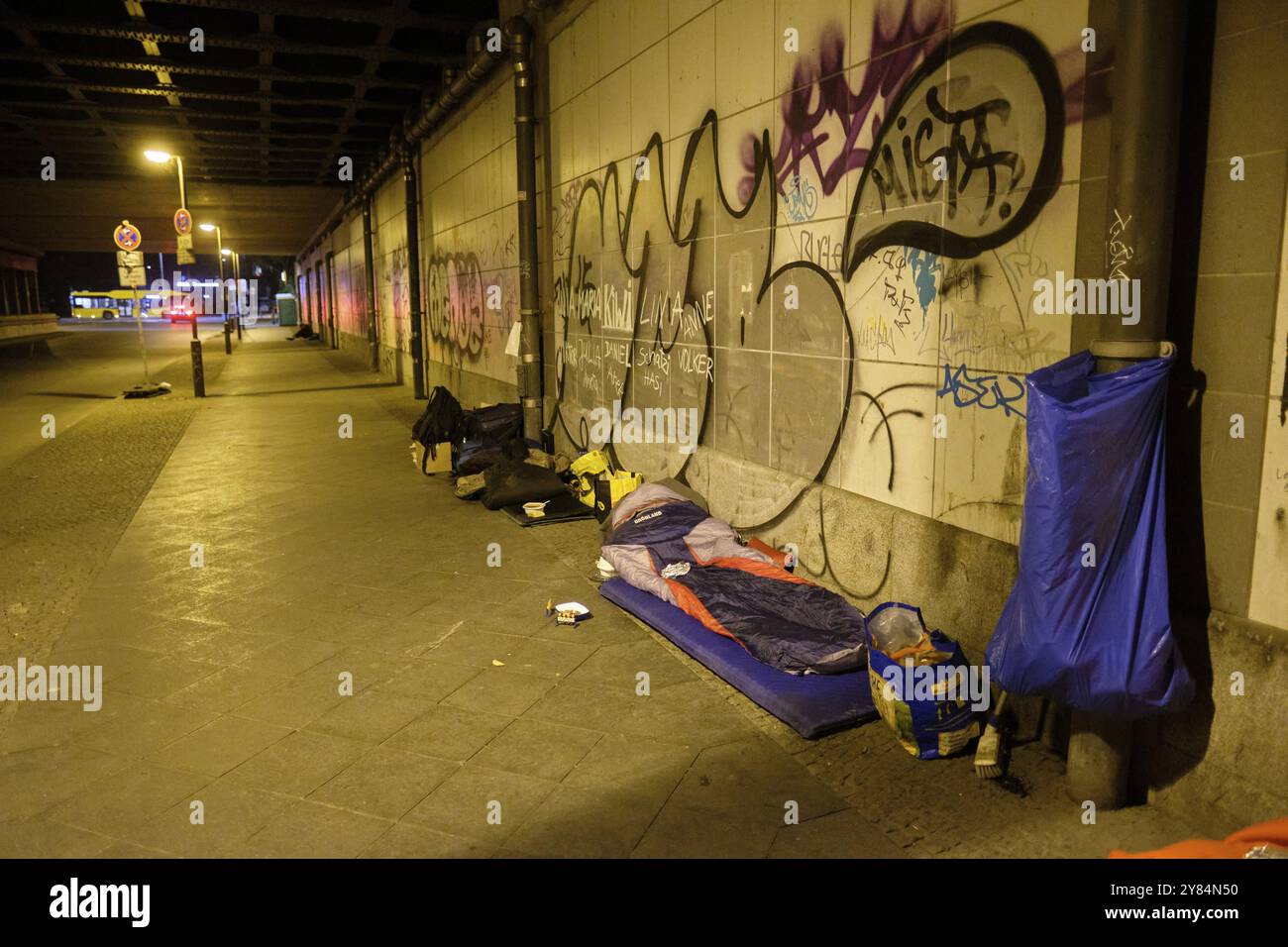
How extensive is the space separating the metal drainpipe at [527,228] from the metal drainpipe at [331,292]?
987 inches

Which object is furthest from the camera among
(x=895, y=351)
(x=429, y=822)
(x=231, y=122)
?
(x=231, y=122)

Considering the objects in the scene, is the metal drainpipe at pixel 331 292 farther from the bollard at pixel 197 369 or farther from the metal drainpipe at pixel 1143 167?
the metal drainpipe at pixel 1143 167

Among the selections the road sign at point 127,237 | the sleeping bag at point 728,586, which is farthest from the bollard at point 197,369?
the sleeping bag at point 728,586

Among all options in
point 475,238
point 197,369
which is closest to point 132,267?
point 197,369

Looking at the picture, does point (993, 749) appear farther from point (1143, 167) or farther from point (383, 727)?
point (383, 727)

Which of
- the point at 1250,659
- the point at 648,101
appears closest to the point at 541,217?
the point at 648,101

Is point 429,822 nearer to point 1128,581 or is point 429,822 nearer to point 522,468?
point 1128,581

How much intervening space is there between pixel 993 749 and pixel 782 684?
0.96 m

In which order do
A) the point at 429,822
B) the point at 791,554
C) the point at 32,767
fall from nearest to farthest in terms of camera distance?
the point at 429,822, the point at 32,767, the point at 791,554

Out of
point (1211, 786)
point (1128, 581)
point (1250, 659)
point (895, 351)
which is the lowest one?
point (1211, 786)

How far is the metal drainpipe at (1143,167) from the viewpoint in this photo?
8.95 feet

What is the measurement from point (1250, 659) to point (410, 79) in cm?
1367

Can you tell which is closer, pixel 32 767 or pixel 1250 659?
pixel 1250 659

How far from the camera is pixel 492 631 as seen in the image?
16.2 feet
